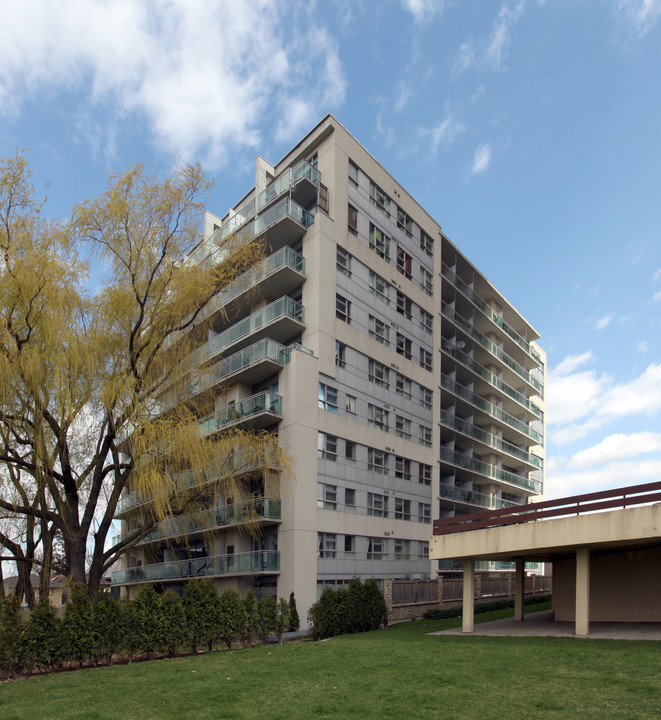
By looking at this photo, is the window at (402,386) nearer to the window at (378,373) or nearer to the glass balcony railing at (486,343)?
the window at (378,373)

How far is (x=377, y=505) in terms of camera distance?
34.2 meters

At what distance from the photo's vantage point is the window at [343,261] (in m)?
33.7

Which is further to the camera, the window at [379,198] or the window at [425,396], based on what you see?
the window at [425,396]

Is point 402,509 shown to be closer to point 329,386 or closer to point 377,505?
point 377,505

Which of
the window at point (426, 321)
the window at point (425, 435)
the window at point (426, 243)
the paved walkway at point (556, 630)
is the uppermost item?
the window at point (426, 243)

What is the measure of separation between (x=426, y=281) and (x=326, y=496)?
58.6 feet

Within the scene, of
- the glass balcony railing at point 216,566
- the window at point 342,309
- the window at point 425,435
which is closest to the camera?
the glass balcony railing at point 216,566

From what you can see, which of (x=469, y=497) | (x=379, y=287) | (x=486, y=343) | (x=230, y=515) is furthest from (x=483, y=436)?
(x=230, y=515)

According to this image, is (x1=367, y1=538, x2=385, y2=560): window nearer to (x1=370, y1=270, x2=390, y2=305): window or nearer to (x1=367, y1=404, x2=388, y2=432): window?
(x1=367, y1=404, x2=388, y2=432): window

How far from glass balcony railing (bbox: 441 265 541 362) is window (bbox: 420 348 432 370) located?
6434mm

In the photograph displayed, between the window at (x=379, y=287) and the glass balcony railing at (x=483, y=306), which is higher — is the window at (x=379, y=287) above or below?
below

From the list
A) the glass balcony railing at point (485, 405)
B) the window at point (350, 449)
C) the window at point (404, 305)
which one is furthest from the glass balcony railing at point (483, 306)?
the window at point (350, 449)

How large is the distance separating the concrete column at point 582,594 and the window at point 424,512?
751 inches

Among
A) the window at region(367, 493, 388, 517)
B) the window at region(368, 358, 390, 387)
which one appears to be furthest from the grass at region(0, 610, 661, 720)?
the window at region(368, 358, 390, 387)
